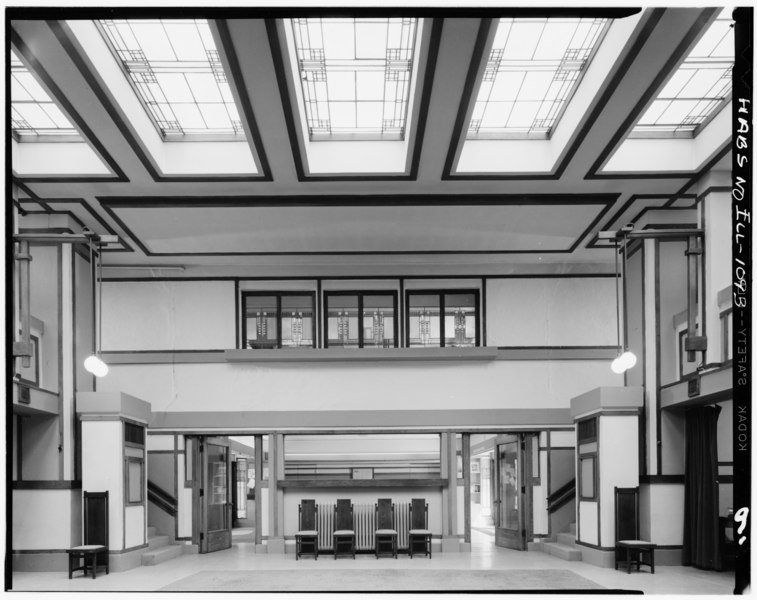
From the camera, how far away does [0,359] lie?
4125mm

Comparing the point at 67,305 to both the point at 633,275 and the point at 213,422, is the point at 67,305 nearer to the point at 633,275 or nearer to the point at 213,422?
the point at 213,422

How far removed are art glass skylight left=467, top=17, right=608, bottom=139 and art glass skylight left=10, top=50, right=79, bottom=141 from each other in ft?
8.68

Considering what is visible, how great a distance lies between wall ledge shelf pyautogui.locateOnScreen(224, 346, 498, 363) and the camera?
6211 millimetres

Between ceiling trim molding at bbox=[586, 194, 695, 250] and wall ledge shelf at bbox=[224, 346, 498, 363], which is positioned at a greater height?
ceiling trim molding at bbox=[586, 194, 695, 250]

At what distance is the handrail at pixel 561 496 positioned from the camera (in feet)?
29.9

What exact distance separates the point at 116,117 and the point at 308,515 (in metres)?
4.95

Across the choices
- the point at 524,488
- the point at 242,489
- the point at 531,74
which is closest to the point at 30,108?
the point at 531,74

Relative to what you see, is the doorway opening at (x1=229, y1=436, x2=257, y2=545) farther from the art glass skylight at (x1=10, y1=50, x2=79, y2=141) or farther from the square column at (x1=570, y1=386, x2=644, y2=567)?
the art glass skylight at (x1=10, y1=50, x2=79, y2=141)

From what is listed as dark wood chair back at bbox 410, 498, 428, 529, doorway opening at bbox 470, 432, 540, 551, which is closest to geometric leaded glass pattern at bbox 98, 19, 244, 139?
doorway opening at bbox 470, 432, 540, 551

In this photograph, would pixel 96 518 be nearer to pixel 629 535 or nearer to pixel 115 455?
pixel 115 455

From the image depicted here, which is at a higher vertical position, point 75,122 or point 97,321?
point 75,122

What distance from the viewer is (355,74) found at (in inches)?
203

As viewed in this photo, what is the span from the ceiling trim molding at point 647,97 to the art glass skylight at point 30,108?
3.41 metres

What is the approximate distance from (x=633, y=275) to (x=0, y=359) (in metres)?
4.47
